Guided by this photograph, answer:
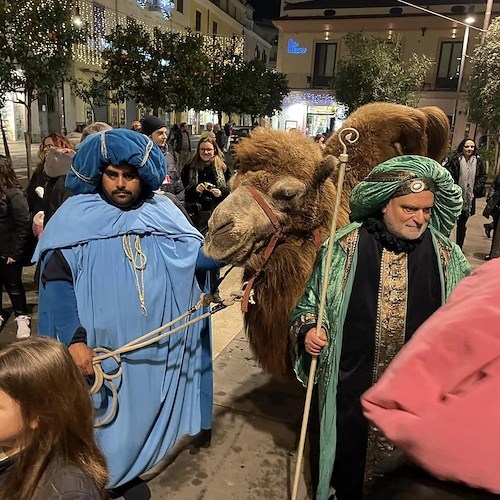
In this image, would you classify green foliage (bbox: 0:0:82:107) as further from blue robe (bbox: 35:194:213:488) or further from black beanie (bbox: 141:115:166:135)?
blue robe (bbox: 35:194:213:488)

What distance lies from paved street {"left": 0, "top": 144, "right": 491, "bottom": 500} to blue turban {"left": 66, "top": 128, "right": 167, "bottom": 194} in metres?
1.63

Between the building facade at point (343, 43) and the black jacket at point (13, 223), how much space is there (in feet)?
81.9

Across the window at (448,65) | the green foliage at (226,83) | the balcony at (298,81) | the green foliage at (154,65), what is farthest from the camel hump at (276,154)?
the balcony at (298,81)

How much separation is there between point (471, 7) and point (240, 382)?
1266 inches

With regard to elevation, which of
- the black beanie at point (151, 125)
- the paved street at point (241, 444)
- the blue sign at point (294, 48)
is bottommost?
the paved street at point (241, 444)

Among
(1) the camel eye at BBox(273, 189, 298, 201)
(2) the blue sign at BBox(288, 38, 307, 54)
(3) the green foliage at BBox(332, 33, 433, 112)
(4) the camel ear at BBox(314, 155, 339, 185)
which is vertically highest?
(2) the blue sign at BBox(288, 38, 307, 54)

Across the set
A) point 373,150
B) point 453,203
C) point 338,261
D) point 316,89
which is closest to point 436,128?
point 373,150

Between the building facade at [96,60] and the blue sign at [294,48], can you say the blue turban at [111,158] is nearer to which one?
the building facade at [96,60]

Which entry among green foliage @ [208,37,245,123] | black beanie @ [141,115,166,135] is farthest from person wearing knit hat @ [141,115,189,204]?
green foliage @ [208,37,245,123]

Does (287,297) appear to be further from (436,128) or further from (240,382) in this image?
(436,128)

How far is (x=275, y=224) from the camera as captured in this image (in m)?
2.58

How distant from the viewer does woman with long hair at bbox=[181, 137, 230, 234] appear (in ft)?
20.2

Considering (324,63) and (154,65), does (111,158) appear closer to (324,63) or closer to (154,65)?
(154,65)

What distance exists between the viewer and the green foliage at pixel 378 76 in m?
19.6
